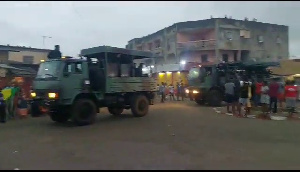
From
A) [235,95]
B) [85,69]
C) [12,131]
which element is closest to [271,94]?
[235,95]

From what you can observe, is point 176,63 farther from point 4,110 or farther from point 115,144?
point 115,144

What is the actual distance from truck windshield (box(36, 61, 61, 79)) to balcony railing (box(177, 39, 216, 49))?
2483cm

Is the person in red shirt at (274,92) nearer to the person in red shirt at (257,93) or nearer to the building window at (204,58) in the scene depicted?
the person in red shirt at (257,93)

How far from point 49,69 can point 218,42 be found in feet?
82.7

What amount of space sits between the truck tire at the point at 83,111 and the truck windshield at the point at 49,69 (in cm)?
130

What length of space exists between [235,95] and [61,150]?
894 cm

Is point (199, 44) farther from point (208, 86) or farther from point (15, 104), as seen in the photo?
point (15, 104)

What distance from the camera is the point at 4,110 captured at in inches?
475

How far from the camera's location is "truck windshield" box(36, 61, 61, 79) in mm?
10235

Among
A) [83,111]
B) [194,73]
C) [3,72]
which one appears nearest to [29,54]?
[3,72]

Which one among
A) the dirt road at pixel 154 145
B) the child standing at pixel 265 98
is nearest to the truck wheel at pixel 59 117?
the dirt road at pixel 154 145

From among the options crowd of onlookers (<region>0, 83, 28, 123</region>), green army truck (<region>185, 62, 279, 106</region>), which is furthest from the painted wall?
green army truck (<region>185, 62, 279, 106</region>)

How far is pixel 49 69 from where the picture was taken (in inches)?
413

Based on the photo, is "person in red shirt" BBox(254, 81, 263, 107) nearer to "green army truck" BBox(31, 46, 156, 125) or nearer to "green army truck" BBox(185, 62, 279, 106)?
"green army truck" BBox(185, 62, 279, 106)
